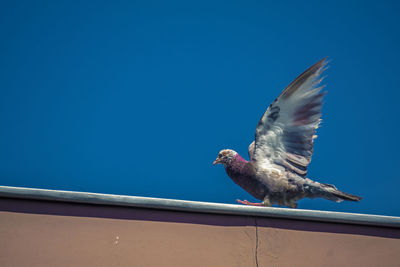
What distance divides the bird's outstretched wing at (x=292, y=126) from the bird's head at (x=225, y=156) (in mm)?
366

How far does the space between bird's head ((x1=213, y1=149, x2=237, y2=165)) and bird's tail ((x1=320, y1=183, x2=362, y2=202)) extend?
4.57 feet

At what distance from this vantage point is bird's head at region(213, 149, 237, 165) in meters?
5.92

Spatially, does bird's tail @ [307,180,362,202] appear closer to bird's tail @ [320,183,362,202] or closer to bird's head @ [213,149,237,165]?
bird's tail @ [320,183,362,202]

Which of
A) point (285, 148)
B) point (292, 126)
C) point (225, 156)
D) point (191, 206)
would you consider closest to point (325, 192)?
point (285, 148)

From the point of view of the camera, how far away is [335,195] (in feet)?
17.2

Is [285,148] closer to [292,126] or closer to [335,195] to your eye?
[292,126]

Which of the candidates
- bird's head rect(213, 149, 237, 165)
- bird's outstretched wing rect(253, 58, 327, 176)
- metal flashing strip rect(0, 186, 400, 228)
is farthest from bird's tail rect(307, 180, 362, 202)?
metal flashing strip rect(0, 186, 400, 228)

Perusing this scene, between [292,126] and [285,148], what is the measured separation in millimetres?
343

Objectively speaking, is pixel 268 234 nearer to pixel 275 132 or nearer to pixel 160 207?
pixel 160 207

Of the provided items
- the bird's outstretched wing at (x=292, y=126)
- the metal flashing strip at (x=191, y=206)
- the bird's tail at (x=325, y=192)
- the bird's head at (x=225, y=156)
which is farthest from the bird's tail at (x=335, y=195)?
the bird's head at (x=225, y=156)

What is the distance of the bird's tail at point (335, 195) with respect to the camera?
512 centimetres

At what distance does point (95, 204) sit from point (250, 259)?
1525mm

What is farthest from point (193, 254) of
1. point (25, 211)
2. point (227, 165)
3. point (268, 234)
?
point (227, 165)

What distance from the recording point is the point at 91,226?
3.47m
